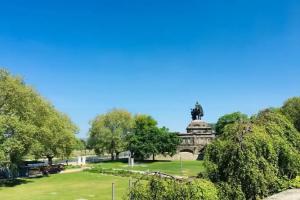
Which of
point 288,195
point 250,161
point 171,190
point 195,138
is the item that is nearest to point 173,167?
point 195,138

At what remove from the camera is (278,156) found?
18.8m

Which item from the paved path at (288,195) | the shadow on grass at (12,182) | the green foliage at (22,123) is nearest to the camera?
the paved path at (288,195)

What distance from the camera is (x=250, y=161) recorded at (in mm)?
15938

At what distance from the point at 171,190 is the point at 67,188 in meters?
23.5

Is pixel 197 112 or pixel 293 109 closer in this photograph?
pixel 293 109

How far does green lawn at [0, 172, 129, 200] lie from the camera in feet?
97.1

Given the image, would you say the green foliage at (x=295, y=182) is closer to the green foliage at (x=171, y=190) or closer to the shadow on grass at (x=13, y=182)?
the green foliage at (x=171, y=190)

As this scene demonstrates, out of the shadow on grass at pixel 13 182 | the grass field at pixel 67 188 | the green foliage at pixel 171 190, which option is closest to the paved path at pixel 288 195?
the green foliage at pixel 171 190

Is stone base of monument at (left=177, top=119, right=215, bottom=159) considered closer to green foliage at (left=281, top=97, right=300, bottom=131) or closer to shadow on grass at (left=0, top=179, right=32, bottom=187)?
green foliage at (left=281, top=97, right=300, bottom=131)

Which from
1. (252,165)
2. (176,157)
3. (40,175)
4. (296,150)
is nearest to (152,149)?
(176,157)

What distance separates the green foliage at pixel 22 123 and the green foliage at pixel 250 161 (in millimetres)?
24480

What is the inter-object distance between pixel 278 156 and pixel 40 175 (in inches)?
1362

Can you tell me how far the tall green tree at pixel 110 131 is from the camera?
6694 centimetres

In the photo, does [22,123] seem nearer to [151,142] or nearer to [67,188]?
[67,188]
